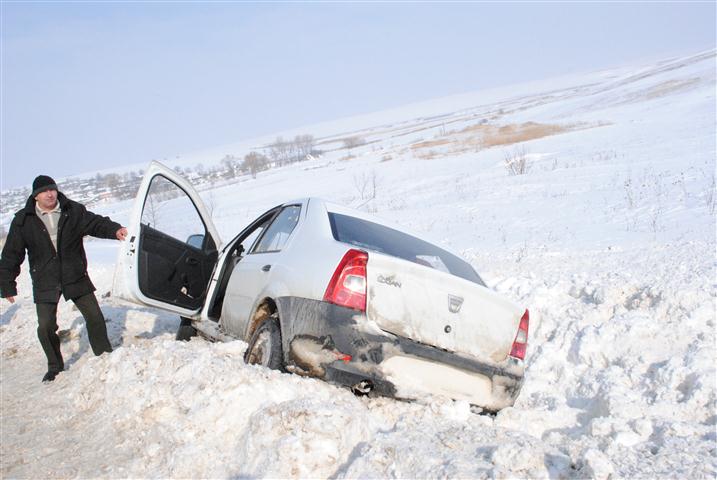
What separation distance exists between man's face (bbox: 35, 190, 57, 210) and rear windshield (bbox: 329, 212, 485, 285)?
8.42ft

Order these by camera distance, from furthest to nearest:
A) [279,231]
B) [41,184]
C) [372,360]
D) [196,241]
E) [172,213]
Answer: [196,241]
[172,213]
[41,184]
[279,231]
[372,360]

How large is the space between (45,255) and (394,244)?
10.3ft

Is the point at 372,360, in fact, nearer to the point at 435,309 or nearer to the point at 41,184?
the point at 435,309

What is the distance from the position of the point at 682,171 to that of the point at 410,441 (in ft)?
44.0

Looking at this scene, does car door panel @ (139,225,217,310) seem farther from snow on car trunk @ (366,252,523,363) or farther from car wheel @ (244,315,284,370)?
snow on car trunk @ (366,252,523,363)

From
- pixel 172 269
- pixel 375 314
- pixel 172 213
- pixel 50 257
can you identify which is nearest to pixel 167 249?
pixel 172 269

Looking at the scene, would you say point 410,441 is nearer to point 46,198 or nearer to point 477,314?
point 477,314

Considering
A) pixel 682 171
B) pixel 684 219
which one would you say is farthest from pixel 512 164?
pixel 684 219

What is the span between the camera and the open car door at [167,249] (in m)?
5.82

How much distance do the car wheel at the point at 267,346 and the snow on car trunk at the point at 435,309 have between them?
0.75m

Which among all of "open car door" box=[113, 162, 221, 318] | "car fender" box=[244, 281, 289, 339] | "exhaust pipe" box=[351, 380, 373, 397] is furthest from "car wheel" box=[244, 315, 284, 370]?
"open car door" box=[113, 162, 221, 318]

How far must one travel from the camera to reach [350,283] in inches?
156

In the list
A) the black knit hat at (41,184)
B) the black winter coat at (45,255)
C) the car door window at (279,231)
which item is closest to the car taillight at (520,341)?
the car door window at (279,231)

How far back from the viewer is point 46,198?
5523 millimetres
